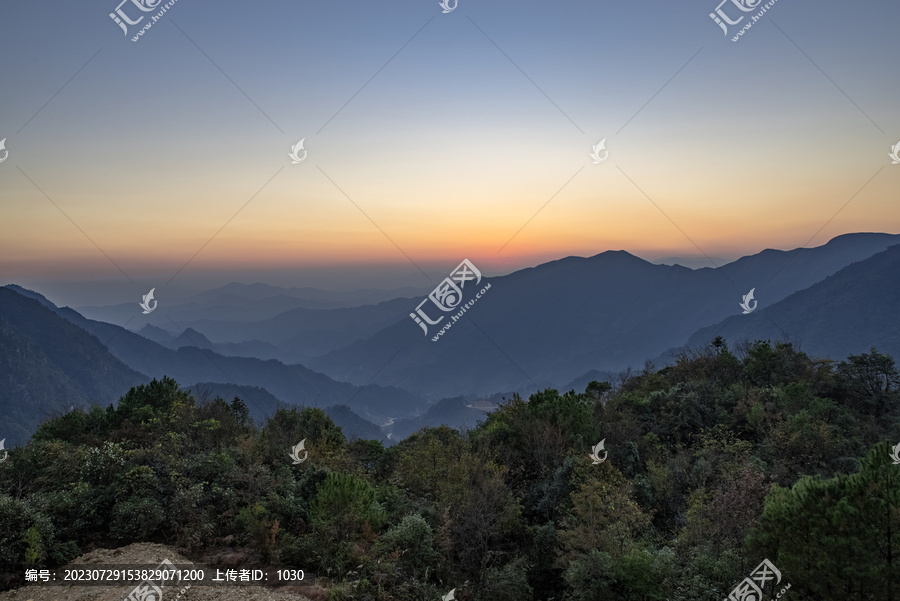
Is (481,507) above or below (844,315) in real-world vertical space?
below

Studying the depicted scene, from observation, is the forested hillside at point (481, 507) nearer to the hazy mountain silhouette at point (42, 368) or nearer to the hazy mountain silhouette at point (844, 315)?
the hazy mountain silhouette at point (42, 368)

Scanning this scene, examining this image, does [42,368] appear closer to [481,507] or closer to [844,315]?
[481,507]

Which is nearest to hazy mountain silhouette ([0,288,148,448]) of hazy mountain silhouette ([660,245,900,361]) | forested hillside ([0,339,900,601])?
forested hillside ([0,339,900,601])

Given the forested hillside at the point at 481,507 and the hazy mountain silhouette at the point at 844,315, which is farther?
the hazy mountain silhouette at the point at 844,315

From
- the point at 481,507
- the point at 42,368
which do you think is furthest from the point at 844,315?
the point at 42,368

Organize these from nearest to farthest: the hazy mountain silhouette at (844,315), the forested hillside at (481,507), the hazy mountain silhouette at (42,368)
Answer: the forested hillside at (481,507)
the hazy mountain silhouette at (42,368)
the hazy mountain silhouette at (844,315)

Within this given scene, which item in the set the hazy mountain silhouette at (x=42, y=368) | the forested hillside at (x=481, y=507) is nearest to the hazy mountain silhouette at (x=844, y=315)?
the forested hillside at (x=481, y=507)
